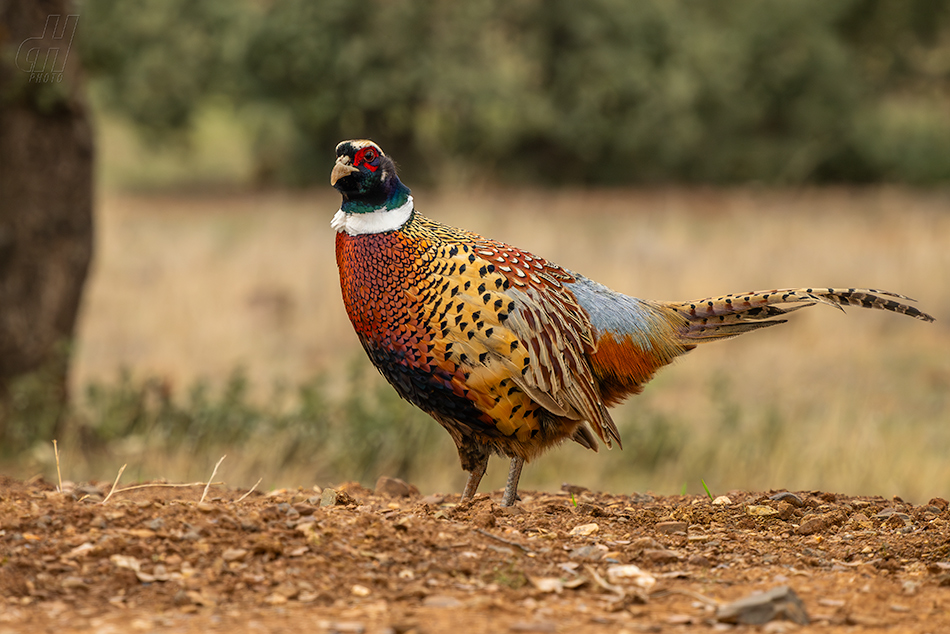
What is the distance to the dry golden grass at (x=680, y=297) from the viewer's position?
25.6 ft

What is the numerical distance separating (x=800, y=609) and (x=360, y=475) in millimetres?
4669

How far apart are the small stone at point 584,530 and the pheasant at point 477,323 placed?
1.74ft

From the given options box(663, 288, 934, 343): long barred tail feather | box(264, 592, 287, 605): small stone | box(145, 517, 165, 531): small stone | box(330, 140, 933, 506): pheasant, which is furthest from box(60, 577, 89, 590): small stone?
box(663, 288, 934, 343): long barred tail feather

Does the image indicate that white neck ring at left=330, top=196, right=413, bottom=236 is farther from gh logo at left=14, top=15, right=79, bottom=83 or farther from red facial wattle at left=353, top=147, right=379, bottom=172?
gh logo at left=14, top=15, right=79, bottom=83

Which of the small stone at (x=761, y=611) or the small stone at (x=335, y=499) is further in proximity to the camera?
the small stone at (x=335, y=499)

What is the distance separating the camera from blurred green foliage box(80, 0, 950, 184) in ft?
68.8

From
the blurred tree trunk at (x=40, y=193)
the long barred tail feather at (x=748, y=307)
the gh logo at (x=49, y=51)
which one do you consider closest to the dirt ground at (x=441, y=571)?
the long barred tail feather at (x=748, y=307)

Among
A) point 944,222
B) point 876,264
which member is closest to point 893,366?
point 876,264

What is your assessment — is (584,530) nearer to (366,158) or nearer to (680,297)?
(366,158)

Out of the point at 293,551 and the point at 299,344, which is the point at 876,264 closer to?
the point at 299,344

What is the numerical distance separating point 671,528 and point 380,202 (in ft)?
5.98

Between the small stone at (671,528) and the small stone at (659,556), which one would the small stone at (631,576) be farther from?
the small stone at (671,528)

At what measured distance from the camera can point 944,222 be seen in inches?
662

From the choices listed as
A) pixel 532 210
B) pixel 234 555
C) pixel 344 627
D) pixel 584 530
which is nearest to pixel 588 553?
pixel 584 530
